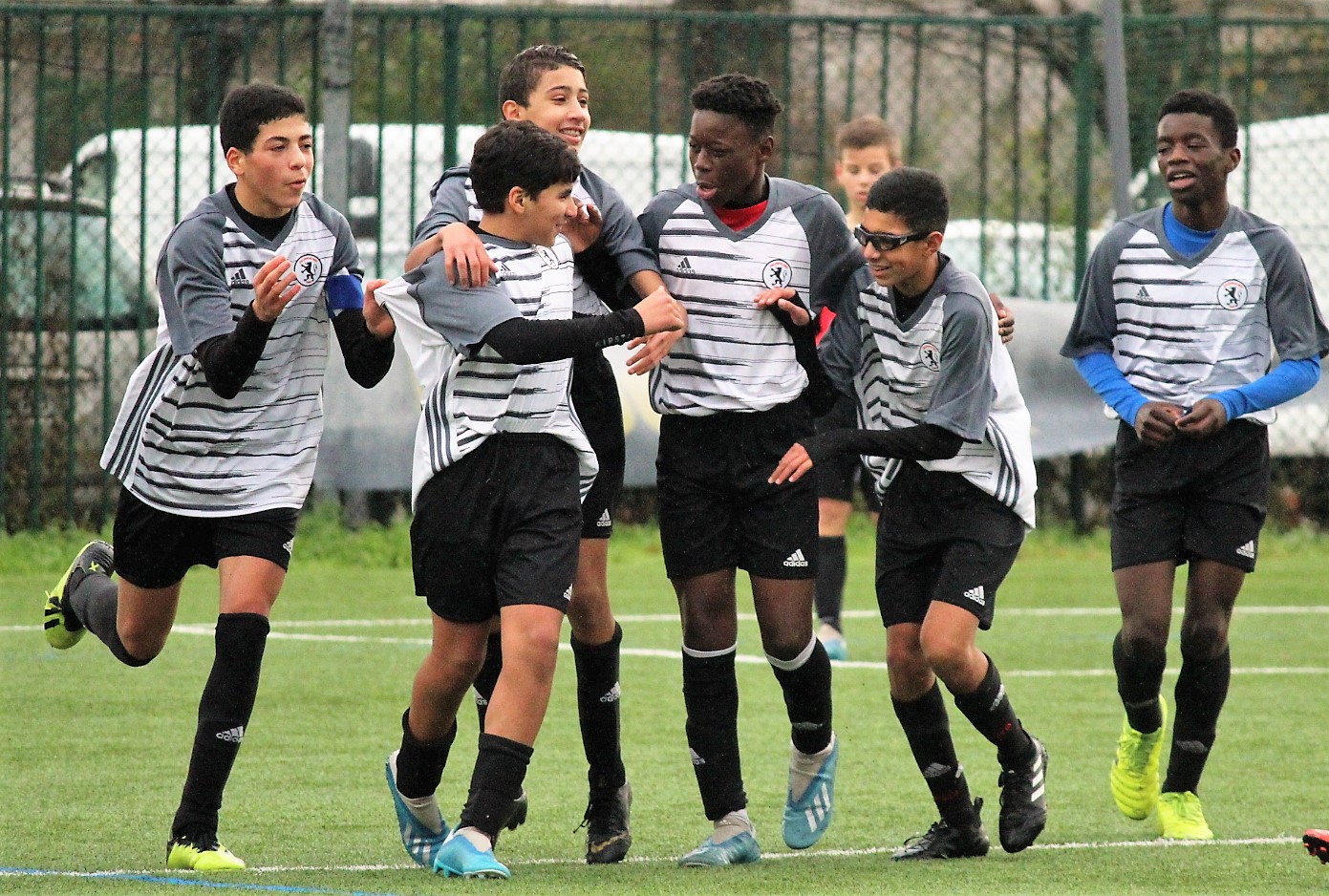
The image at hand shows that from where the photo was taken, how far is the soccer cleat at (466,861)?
4531mm

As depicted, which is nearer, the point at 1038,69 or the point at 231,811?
the point at 231,811

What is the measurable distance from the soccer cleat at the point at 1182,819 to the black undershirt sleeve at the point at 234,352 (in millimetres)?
2651

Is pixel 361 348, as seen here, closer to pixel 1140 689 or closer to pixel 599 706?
A: pixel 599 706

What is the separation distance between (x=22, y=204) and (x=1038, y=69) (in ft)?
19.7

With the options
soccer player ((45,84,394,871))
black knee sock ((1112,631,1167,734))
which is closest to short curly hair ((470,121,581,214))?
soccer player ((45,84,394,871))

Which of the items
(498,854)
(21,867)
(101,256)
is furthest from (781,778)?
(101,256)

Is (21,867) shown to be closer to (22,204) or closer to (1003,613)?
(1003,613)

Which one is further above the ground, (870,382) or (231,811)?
(870,382)

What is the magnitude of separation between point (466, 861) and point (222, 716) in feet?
2.72

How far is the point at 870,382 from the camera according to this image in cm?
538

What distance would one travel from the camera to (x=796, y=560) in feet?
17.0

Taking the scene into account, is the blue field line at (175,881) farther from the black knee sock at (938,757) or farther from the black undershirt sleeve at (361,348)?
the black knee sock at (938,757)

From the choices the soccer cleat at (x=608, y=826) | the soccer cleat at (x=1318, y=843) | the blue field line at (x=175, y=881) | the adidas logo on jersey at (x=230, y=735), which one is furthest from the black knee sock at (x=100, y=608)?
the soccer cleat at (x=1318, y=843)

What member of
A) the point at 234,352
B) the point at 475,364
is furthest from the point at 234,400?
the point at 475,364
